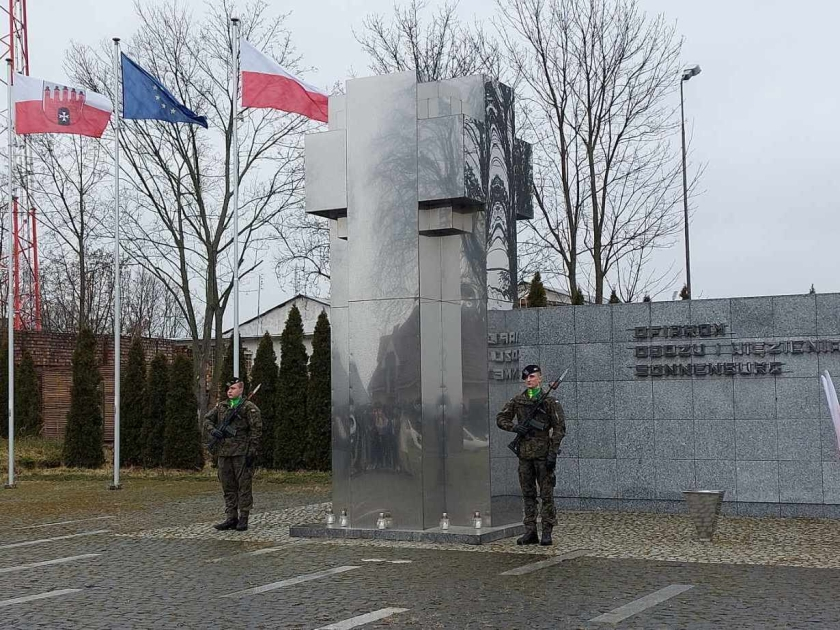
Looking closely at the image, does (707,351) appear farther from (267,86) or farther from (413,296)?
(267,86)

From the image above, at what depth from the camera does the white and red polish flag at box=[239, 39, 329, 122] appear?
1902 cm

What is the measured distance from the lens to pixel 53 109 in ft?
68.3

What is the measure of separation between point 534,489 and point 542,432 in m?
0.65

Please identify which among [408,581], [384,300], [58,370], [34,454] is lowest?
[408,581]

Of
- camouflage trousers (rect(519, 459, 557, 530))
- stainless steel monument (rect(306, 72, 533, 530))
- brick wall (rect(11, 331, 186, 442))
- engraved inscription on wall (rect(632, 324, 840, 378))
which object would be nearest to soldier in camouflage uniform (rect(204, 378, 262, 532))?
stainless steel monument (rect(306, 72, 533, 530))

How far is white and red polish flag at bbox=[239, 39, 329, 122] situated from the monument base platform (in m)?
8.12

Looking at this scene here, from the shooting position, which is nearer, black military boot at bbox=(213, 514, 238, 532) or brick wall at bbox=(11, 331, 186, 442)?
black military boot at bbox=(213, 514, 238, 532)

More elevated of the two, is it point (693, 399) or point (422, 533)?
point (693, 399)

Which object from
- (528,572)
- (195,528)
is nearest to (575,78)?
(195,528)

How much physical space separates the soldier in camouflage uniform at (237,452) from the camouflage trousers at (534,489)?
358 cm

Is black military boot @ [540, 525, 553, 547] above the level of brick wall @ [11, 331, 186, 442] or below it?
below

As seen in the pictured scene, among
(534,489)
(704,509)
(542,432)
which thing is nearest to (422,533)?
(534,489)

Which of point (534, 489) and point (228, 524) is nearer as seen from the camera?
point (534, 489)

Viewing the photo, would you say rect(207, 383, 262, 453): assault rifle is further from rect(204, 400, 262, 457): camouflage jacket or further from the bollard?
the bollard
